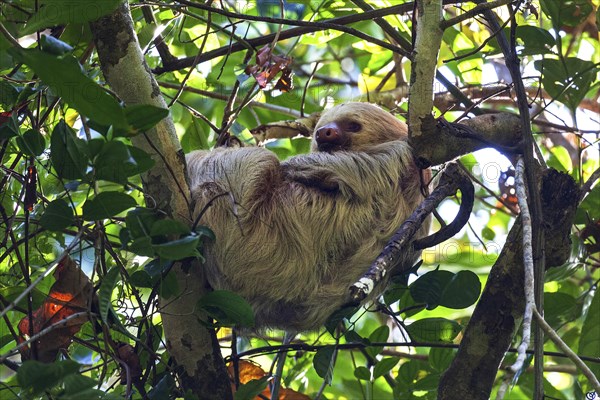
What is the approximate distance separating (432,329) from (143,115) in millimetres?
2677

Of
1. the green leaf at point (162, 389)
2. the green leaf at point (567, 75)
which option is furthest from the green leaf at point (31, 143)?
the green leaf at point (567, 75)

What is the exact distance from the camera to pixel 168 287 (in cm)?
388

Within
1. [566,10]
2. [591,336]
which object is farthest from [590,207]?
[566,10]

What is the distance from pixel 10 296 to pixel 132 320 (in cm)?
70

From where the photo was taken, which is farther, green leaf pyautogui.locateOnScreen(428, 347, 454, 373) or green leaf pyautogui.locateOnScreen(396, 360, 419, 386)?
green leaf pyautogui.locateOnScreen(396, 360, 419, 386)

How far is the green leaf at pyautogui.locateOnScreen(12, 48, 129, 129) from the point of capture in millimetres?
Answer: 2568

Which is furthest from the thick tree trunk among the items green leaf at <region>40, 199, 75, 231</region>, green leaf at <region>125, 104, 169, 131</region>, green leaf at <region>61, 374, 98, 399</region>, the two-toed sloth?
green leaf at <region>61, 374, 98, 399</region>

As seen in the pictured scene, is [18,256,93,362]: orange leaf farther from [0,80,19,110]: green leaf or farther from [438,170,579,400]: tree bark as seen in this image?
[438,170,579,400]: tree bark

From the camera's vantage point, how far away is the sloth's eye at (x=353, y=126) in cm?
611

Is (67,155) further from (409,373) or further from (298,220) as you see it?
(409,373)

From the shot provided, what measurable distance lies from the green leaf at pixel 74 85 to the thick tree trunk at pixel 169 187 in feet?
3.18

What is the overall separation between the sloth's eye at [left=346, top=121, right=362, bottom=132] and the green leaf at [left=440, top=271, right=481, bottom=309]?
1.98 m

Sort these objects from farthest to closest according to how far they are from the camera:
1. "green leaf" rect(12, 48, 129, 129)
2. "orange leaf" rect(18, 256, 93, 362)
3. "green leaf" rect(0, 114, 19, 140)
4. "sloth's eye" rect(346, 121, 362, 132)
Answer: "sloth's eye" rect(346, 121, 362, 132)
"orange leaf" rect(18, 256, 93, 362)
"green leaf" rect(0, 114, 19, 140)
"green leaf" rect(12, 48, 129, 129)

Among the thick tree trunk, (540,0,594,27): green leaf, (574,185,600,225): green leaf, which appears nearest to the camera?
the thick tree trunk
